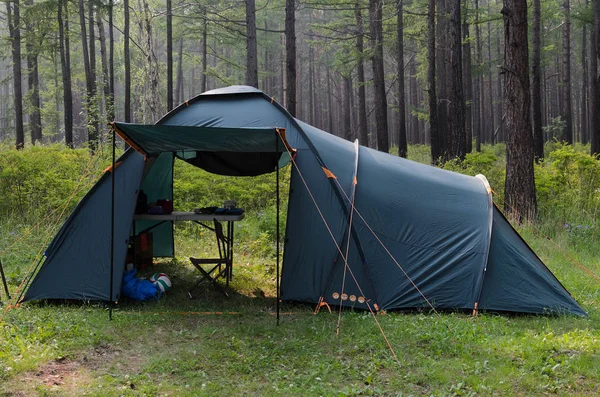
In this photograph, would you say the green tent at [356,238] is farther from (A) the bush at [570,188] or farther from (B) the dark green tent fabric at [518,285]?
(A) the bush at [570,188]

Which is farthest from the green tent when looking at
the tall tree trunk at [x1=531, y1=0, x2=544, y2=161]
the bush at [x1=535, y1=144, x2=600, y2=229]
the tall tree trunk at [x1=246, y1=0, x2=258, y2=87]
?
the tall tree trunk at [x1=531, y1=0, x2=544, y2=161]

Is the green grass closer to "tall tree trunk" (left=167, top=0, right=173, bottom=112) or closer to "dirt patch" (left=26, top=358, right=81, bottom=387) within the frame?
"dirt patch" (left=26, top=358, right=81, bottom=387)

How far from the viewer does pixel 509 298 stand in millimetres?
5910

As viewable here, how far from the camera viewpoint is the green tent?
5.98 meters

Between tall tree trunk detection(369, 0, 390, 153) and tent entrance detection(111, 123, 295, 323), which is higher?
tall tree trunk detection(369, 0, 390, 153)

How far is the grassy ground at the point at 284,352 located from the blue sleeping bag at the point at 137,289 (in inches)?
6.5

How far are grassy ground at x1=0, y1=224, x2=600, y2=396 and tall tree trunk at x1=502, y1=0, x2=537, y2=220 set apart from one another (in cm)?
341

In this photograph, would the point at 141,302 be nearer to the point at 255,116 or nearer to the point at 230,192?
the point at 255,116

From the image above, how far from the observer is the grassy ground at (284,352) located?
13.7ft

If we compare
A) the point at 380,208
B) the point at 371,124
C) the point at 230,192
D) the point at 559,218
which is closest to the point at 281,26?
the point at 371,124

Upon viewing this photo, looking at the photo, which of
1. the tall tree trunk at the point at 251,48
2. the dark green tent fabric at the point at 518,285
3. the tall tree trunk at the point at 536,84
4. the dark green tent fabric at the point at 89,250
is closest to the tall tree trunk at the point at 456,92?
the tall tree trunk at the point at 536,84

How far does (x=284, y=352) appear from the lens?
489cm

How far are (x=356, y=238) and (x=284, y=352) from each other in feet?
5.48

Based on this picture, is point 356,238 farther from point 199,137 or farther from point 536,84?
point 536,84
